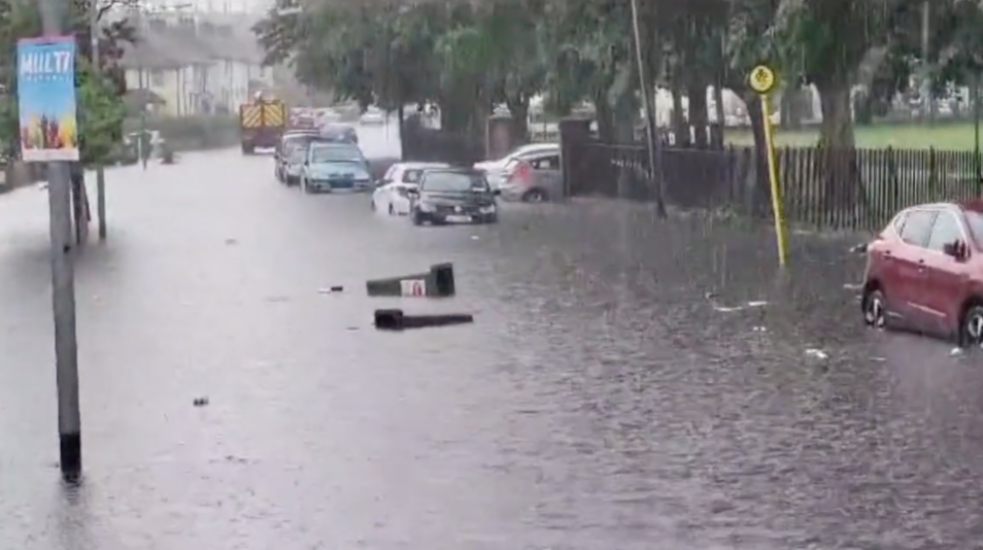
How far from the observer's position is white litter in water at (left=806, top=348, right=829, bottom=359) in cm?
2136

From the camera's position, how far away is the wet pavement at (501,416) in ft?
41.8

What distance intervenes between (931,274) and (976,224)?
0.68 m

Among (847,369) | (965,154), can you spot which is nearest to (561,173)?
(965,154)

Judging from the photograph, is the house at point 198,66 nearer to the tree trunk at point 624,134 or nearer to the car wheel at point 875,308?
the tree trunk at point 624,134

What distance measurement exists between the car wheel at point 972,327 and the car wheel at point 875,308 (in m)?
2.26

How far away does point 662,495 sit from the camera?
44.3 feet

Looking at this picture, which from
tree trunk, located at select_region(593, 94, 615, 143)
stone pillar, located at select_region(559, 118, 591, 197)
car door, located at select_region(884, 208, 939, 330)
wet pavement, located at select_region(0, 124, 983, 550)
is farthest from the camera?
tree trunk, located at select_region(593, 94, 615, 143)

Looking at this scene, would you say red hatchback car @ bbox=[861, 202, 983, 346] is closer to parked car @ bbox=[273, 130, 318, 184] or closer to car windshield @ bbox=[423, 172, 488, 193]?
car windshield @ bbox=[423, 172, 488, 193]

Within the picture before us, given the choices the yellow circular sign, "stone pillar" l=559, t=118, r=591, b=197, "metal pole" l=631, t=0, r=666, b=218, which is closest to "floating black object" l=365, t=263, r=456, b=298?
the yellow circular sign

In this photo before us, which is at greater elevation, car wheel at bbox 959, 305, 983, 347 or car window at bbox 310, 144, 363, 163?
car window at bbox 310, 144, 363, 163

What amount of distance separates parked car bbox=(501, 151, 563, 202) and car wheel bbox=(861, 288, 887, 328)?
35.5 meters

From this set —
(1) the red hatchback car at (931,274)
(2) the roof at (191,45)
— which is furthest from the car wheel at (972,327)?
(2) the roof at (191,45)

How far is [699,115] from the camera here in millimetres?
55219

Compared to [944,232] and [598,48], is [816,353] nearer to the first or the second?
[944,232]
